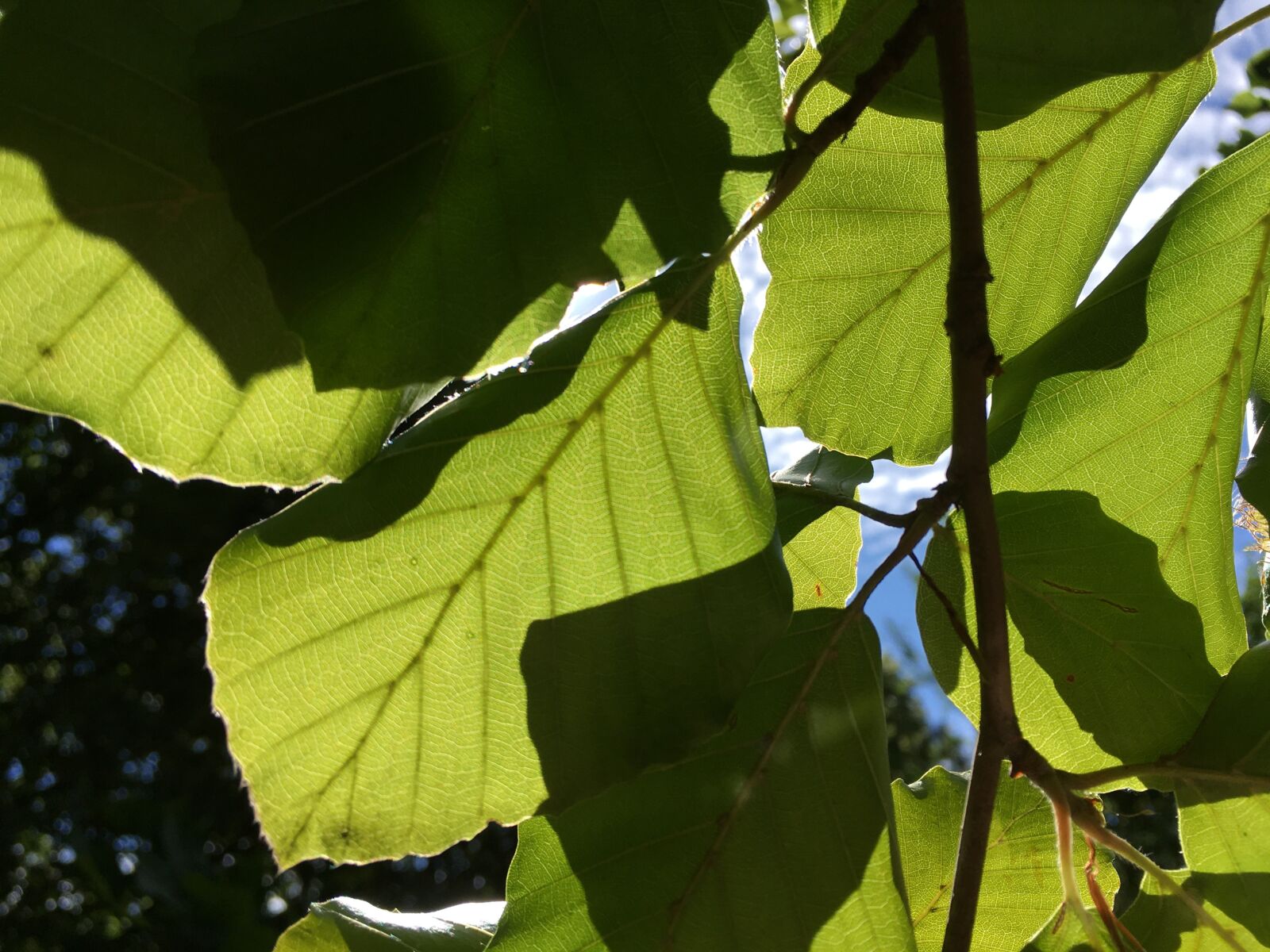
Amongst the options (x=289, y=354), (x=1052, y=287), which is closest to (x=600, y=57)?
(x=289, y=354)

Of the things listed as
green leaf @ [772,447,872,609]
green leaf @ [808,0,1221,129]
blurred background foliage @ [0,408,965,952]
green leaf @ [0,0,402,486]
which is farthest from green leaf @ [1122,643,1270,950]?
blurred background foliage @ [0,408,965,952]

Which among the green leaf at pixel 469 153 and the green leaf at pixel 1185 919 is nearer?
the green leaf at pixel 469 153

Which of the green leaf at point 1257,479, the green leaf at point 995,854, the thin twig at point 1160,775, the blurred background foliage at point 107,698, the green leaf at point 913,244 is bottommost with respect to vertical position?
the blurred background foliage at point 107,698

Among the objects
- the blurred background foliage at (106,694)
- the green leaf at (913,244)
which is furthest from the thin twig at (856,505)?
the blurred background foliage at (106,694)

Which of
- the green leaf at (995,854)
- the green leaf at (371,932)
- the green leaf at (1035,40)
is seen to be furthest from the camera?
the green leaf at (995,854)

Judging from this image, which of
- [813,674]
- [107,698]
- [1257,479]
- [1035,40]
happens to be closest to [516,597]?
[813,674]

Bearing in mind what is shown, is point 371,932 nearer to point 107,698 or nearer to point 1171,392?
point 1171,392

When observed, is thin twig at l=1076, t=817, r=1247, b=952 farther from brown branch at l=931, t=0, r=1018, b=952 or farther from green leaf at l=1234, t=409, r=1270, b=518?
green leaf at l=1234, t=409, r=1270, b=518

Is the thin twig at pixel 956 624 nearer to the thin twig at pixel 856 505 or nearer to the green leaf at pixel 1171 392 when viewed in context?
the thin twig at pixel 856 505
